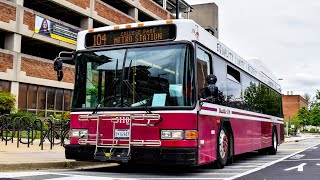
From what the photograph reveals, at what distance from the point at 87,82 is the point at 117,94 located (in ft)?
2.93

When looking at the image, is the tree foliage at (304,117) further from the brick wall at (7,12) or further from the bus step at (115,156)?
the bus step at (115,156)

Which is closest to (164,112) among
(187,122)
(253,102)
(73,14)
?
(187,122)

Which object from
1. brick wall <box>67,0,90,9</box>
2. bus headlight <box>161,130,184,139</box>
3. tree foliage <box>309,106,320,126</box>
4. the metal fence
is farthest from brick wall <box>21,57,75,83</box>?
tree foliage <box>309,106,320,126</box>

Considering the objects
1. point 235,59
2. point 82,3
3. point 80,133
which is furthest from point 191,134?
point 82,3

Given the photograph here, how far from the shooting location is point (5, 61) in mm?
30609

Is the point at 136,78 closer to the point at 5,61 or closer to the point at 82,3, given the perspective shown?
the point at 5,61

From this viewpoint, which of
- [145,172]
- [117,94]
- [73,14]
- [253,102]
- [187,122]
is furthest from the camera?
[73,14]

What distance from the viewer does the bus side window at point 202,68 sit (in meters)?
9.20

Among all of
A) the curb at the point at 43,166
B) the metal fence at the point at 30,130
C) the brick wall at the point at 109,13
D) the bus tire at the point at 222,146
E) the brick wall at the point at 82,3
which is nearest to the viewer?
the curb at the point at 43,166

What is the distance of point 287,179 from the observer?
9.17 m

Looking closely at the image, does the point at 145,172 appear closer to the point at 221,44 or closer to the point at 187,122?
the point at 187,122

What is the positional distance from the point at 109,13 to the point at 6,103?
18.8 meters

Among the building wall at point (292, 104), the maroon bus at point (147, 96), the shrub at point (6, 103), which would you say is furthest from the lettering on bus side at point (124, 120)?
the building wall at point (292, 104)

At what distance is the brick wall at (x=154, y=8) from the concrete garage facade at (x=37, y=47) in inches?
250
